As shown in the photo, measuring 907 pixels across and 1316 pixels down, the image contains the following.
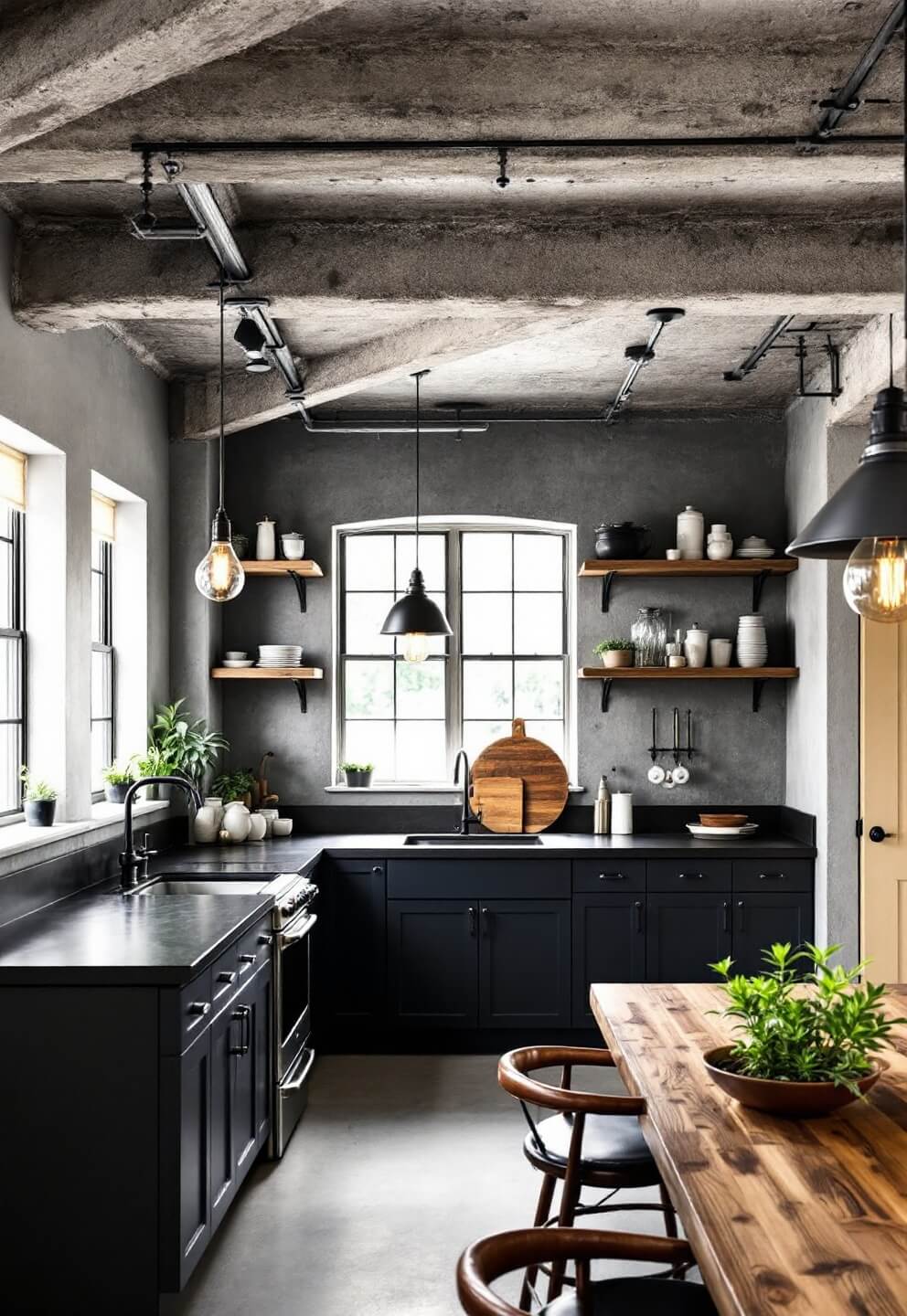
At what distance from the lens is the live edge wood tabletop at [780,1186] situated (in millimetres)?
1745

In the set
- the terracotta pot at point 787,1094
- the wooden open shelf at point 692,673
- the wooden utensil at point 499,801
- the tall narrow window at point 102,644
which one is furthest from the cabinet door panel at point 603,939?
the terracotta pot at point 787,1094

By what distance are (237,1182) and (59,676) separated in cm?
184

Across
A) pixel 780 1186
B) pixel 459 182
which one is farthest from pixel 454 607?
pixel 780 1186

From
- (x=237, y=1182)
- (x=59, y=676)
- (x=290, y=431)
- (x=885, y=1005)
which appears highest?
(x=290, y=431)

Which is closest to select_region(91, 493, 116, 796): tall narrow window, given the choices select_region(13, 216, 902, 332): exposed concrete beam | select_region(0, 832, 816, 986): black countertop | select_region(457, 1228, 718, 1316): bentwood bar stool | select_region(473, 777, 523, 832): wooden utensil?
select_region(0, 832, 816, 986): black countertop

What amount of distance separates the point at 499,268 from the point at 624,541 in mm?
2437

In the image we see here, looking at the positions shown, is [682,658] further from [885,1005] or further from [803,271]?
[885,1005]

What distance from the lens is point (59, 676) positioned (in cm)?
457

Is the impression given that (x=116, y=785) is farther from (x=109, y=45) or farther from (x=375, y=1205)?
(x=109, y=45)

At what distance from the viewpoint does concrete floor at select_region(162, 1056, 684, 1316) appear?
3545 mm

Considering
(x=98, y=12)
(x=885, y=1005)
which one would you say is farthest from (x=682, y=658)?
(x=98, y=12)

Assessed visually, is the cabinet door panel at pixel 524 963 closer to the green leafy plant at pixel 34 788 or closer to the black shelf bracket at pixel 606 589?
the black shelf bracket at pixel 606 589

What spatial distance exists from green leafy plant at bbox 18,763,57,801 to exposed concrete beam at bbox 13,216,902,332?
5.11 feet

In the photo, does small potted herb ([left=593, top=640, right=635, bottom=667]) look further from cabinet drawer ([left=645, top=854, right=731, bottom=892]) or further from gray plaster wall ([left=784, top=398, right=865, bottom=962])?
cabinet drawer ([left=645, top=854, right=731, bottom=892])
